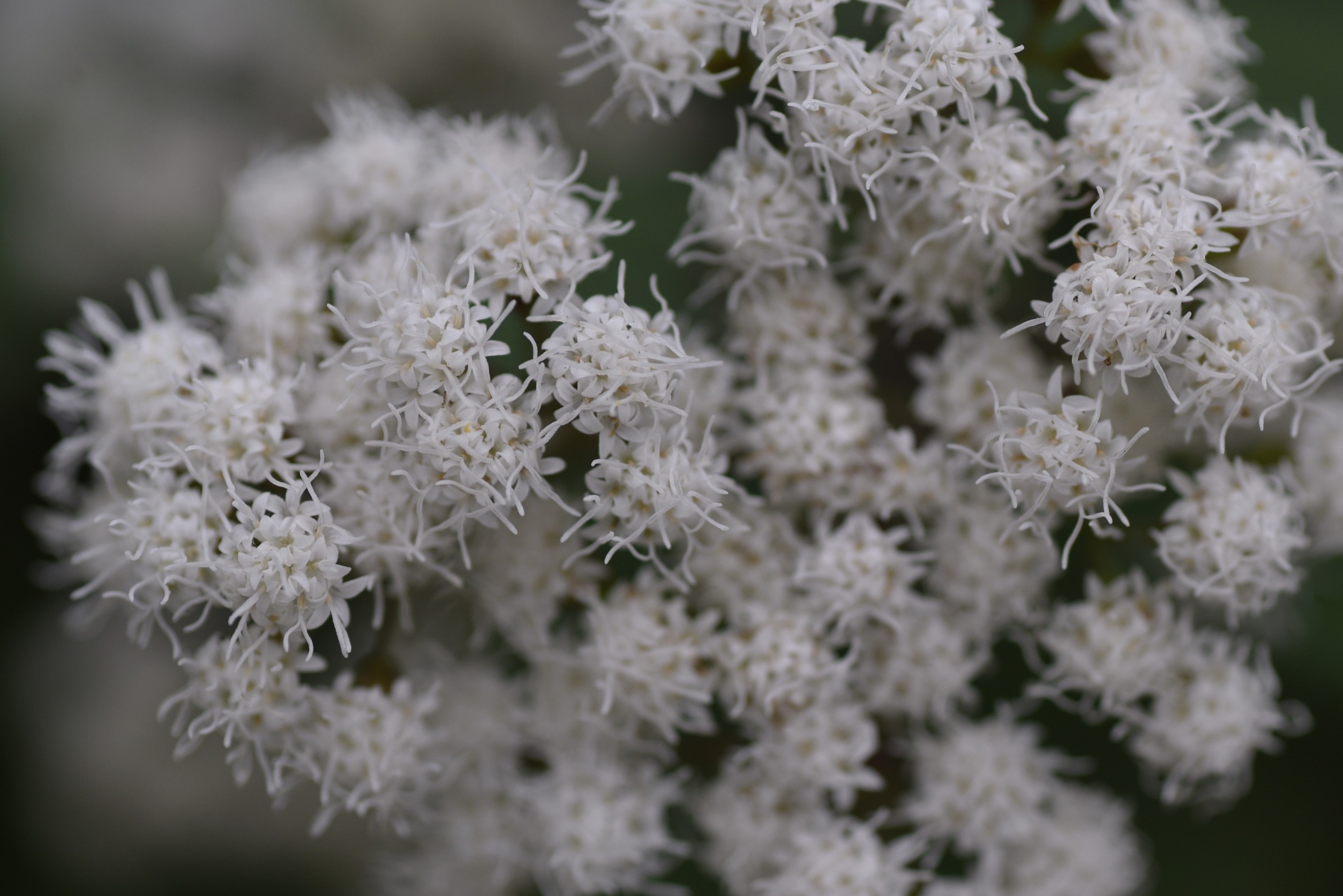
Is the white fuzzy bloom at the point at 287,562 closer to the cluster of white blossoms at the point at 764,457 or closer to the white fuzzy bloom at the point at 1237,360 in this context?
the cluster of white blossoms at the point at 764,457

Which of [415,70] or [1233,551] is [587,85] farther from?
[1233,551]

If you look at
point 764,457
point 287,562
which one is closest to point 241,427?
point 287,562

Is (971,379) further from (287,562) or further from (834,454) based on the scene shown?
(287,562)

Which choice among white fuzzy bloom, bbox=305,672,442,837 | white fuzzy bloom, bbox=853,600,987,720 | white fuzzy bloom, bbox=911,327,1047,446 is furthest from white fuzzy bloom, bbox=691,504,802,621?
white fuzzy bloom, bbox=305,672,442,837

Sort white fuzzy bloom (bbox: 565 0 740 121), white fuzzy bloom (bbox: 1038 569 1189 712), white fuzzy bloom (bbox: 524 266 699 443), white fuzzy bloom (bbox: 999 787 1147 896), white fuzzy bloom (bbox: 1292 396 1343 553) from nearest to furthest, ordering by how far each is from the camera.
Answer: white fuzzy bloom (bbox: 524 266 699 443) < white fuzzy bloom (bbox: 565 0 740 121) < white fuzzy bloom (bbox: 1038 569 1189 712) < white fuzzy bloom (bbox: 1292 396 1343 553) < white fuzzy bloom (bbox: 999 787 1147 896)

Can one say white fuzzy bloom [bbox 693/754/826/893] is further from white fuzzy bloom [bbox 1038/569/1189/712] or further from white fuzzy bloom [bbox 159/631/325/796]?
white fuzzy bloom [bbox 159/631/325/796]

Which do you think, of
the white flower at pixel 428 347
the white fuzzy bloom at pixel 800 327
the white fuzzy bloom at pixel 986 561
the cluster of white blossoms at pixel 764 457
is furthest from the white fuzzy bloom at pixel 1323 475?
the white flower at pixel 428 347
